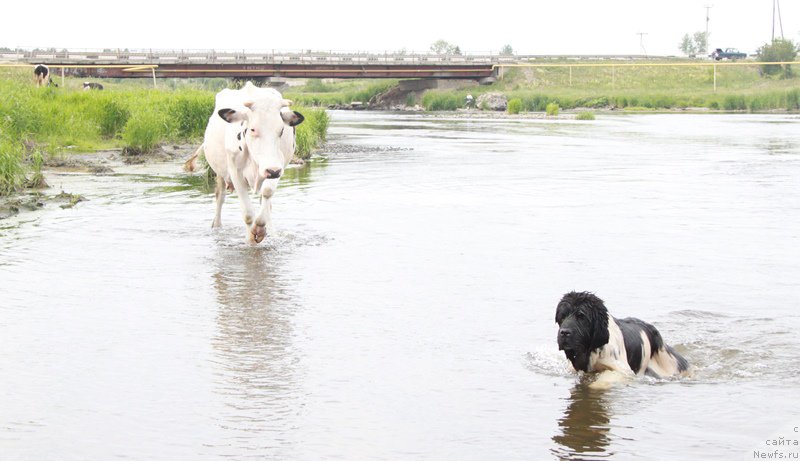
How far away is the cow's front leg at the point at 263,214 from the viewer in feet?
40.0

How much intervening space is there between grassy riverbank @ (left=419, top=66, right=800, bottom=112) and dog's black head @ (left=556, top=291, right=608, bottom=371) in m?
64.4

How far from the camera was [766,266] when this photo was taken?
37.4 feet

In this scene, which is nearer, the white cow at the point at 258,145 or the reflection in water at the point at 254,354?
the reflection in water at the point at 254,354

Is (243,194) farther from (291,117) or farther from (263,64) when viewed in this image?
(263,64)

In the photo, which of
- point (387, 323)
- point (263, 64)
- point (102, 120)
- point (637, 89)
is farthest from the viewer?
point (637, 89)

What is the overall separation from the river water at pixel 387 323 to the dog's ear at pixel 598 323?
13.3 inches

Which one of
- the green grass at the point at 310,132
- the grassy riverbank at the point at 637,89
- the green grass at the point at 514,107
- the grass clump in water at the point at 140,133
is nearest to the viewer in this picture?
the grass clump in water at the point at 140,133

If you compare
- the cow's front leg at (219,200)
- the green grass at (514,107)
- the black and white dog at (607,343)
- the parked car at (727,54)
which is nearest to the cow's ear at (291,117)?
the cow's front leg at (219,200)

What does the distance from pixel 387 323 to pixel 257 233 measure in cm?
399

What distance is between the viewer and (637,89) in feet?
296

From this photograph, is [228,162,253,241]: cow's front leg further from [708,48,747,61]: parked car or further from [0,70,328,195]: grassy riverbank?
[708,48,747,61]: parked car

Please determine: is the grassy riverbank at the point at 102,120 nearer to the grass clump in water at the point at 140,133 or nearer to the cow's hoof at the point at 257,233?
the grass clump in water at the point at 140,133

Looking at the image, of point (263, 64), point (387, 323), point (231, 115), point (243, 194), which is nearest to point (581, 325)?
point (387, 323)

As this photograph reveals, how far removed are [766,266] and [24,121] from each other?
1476 cm
